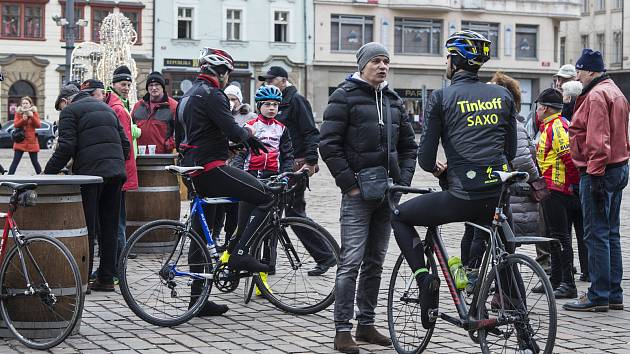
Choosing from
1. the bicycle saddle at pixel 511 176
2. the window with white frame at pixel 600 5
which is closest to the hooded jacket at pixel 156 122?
→ the bicycle saddle at pixel 511 176

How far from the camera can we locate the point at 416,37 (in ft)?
211

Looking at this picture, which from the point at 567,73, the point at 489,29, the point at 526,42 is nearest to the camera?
the point at 567,73

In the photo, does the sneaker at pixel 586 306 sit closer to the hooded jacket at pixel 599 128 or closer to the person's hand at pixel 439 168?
the hooded jacket at pixel 599 128

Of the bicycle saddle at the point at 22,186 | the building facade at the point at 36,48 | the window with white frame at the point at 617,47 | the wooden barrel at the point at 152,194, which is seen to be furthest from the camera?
the window with white frame at the point at 617,47

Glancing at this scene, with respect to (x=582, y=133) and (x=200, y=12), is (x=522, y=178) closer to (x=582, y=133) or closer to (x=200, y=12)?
(x=582, y=133)

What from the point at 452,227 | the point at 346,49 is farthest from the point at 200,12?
the point at 452,227

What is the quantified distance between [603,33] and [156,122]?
2487 inches

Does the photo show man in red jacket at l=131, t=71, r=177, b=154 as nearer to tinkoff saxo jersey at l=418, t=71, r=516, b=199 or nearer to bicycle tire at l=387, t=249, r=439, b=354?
bicycle tire at l=387, t=249, r=439, b=354

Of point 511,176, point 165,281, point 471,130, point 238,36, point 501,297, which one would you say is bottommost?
point 165,281

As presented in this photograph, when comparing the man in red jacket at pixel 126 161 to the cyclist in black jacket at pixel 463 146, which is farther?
the man in red jacket at pixel 126 161

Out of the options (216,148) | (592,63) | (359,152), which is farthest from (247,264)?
(592,63)

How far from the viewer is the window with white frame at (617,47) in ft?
231

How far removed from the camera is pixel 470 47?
696cm

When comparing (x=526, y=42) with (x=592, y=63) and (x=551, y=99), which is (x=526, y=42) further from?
(x=592, y=63)
